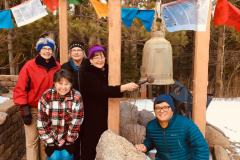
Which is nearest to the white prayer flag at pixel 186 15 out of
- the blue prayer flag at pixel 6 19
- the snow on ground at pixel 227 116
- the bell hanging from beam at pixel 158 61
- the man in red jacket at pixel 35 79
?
the bell hanging from beam at pixel 158 61

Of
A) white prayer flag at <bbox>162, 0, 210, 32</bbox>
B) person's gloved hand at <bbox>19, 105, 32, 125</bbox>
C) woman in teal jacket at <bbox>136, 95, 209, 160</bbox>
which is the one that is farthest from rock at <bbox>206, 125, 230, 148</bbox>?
person's gloved hand at <bbox>19, 105, 32, 125</bbox>

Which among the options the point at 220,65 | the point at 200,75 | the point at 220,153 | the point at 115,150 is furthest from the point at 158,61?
the point at 220,65

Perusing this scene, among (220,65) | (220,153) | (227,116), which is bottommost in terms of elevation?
(227,116)

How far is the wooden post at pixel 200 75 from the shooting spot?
3059 mm

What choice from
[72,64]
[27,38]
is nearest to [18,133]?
[72,64]

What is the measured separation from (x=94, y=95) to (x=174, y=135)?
32.8 inches

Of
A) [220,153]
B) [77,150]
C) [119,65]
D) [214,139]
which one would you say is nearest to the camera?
[119,65]

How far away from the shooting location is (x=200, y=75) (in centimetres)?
311

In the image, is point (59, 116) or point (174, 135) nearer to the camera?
point (174, 135)

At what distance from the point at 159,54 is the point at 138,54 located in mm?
8102

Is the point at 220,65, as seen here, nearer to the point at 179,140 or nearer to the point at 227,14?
the point at 227,14

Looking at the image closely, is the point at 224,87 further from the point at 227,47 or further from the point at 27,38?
the point at 27,38

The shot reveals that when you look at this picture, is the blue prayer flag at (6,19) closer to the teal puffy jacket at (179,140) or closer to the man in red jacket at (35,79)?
the man in red jacket at (35,79)

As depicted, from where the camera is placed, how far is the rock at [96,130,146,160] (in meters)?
2.76
